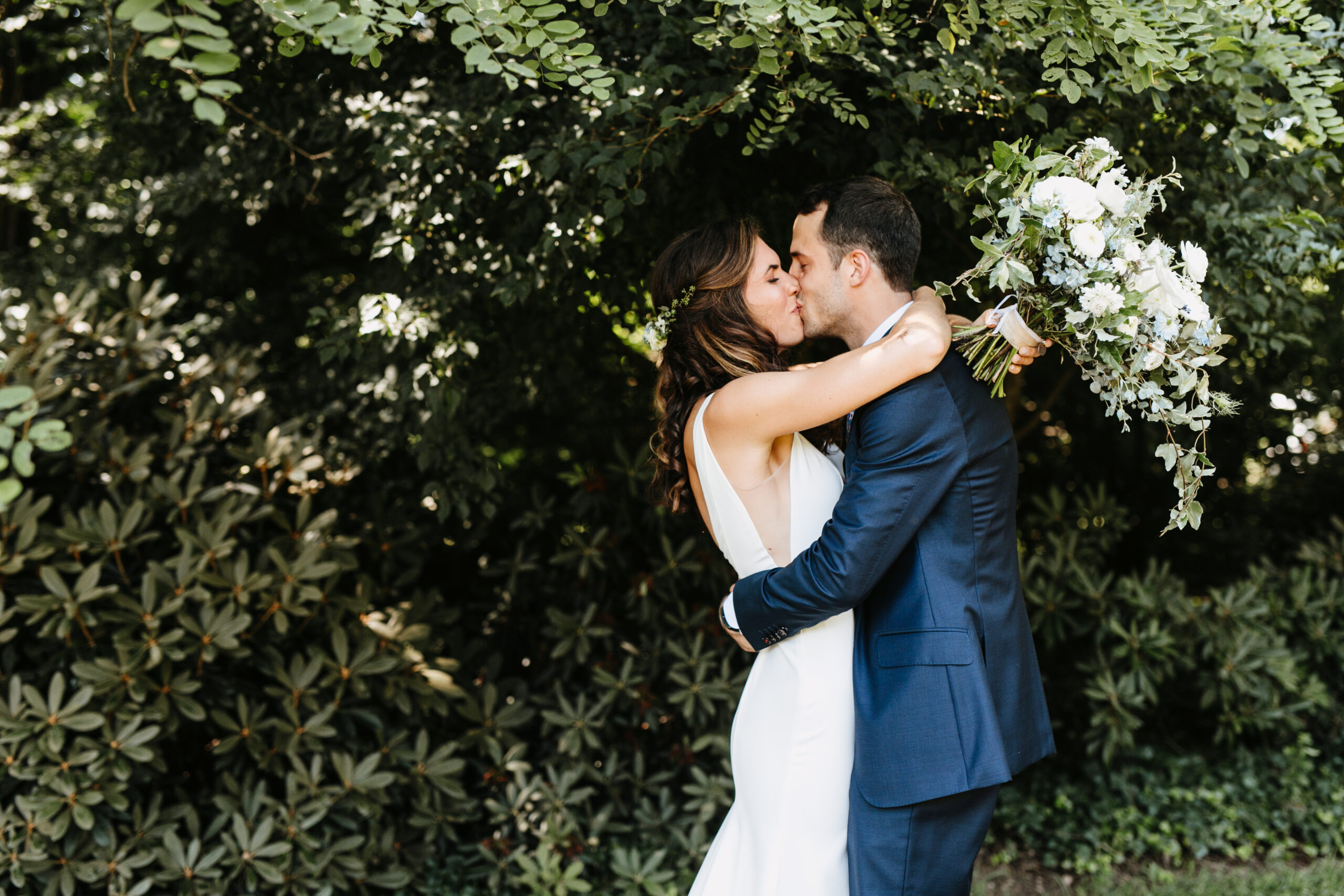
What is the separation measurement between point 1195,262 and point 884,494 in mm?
841

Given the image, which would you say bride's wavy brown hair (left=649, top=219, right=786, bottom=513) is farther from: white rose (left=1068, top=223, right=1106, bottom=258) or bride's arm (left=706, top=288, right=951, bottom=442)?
white rose (left=1068, top=223, right=1106, bottom=258)

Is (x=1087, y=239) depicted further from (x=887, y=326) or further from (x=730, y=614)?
(x=730, y=614)

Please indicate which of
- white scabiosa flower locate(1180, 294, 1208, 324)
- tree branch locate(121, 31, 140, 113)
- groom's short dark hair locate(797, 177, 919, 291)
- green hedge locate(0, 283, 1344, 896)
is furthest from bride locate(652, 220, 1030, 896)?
green hedge locate(0, 283, 1344, 896)

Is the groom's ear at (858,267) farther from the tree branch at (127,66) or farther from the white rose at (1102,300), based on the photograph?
the tree branch at (127,66)

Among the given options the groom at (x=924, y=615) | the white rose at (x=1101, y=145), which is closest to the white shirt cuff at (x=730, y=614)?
the groom at (x=924, y=615)

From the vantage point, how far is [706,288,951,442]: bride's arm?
2.00 meters

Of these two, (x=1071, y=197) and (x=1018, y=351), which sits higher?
(x=1071, y=197)

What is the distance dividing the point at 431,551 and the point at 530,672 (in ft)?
2.58

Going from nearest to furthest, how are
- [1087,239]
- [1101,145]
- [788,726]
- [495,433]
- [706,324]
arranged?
[1087,239], [1101,145], [788,726], [706,324], [495,433]

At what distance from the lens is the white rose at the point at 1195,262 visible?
197 centimetres

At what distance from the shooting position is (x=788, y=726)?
220 centimetres

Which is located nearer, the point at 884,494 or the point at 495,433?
the point at 884,494

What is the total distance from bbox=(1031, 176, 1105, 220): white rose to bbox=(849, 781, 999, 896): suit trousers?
1.24 metres

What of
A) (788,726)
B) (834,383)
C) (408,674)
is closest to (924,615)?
(788,726)
